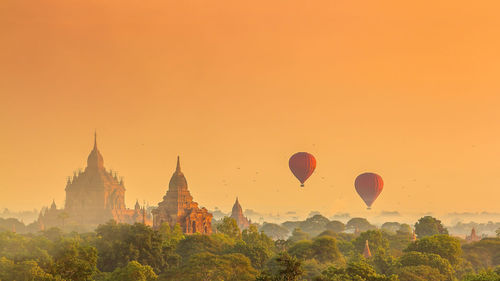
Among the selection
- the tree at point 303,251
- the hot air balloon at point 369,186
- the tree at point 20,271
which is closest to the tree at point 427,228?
the hot air balloon at point 369,186

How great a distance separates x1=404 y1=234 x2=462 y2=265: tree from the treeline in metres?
0.13

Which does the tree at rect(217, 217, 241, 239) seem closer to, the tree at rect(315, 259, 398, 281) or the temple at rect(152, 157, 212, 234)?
the temple at rect(152, 157, 212, 234)

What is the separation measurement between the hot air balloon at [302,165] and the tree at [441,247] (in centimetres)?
3074

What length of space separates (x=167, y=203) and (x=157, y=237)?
52.1 meters

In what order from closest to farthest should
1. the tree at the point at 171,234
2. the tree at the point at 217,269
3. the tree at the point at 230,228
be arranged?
the tree at the point at 217,269
the tree at the point at 171,234
the tree at the point at 230,228

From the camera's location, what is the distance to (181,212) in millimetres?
138625

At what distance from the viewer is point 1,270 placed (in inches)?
2736

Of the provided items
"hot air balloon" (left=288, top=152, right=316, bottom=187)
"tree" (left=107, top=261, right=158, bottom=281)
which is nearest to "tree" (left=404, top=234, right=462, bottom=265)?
"hot air balloon" (left=288, top=152, right=316, bottom=187)

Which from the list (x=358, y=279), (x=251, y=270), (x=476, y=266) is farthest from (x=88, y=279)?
(x=476, y=266)

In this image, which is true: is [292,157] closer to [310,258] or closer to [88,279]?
[310,258]

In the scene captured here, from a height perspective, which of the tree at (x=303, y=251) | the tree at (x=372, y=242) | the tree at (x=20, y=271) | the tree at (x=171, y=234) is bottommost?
the tree at (x=20, y=271)

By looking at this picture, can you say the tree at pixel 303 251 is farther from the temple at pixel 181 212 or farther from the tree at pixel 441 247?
the temple at pixel 181 212

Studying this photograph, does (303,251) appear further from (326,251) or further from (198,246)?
(198,246)

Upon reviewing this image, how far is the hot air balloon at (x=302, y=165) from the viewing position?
386ft
